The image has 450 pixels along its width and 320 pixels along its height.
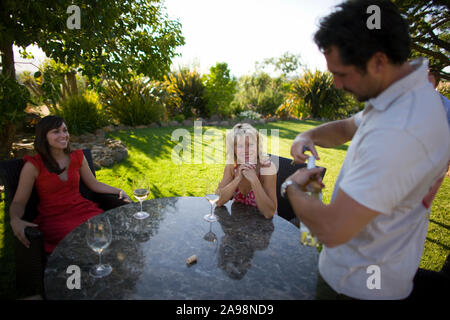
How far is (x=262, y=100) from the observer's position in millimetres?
16469

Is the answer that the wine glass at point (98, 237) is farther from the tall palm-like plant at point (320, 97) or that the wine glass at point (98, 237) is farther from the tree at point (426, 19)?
the tall palm-like plant at point (320, 97)

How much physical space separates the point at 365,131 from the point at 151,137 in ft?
28.3

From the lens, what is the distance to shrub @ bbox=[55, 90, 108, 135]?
25.6 feet

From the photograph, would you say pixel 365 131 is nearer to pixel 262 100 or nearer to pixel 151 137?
pixel 151 137

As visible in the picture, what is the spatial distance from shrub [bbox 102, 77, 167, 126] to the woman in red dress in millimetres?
7844

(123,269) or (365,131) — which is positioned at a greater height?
(365,131)

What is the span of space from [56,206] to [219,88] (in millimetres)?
11515

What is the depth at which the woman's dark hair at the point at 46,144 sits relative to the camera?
2553 mm

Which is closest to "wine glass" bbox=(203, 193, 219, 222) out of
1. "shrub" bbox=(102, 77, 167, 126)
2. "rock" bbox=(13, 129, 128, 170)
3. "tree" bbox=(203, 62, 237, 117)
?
"rock" bbox=(13, 129, 128, 170)

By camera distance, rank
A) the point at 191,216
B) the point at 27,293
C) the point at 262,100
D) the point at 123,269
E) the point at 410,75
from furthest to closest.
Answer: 1. the point at 262,100
2. the point at 27,293
3. the point at 191,216
4. the point at 123,269
5. the point at 410,75

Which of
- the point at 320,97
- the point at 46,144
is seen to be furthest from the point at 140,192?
the point at 320,97
